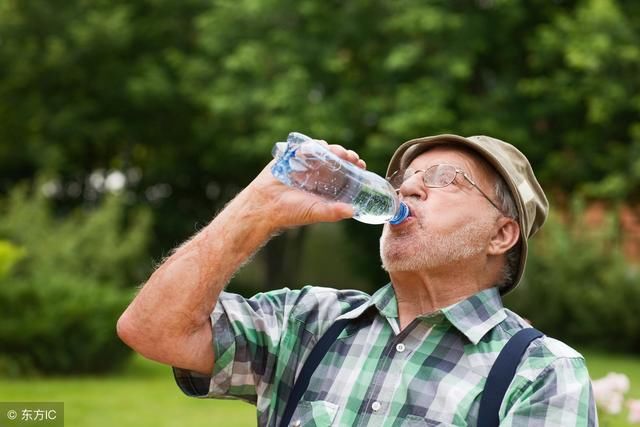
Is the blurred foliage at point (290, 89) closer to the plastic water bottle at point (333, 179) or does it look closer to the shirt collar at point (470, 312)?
the plastic water bottle at point (333, 179)

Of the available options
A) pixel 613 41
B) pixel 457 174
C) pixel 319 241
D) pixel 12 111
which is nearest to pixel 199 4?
pixel 12 111

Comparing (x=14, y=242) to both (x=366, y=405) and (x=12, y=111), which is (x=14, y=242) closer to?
(x=12, y=111)

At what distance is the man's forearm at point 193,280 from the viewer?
2.68 m

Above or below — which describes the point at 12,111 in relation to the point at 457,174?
below

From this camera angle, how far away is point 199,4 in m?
23.4

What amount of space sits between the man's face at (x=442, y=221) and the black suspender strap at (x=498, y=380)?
1.10ft

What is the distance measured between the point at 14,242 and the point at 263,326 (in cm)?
1183

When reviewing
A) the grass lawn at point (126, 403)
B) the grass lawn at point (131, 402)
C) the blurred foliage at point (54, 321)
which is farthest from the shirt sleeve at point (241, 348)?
the blurred foliage at point (54, 321)

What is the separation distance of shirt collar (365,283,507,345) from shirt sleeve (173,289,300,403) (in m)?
0.27

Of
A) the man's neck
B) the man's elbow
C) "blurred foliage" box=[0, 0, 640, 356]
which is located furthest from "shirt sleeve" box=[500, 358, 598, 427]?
"blurred foliage" box=[0, 0, 640, 356]

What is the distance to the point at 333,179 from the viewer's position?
2955mm

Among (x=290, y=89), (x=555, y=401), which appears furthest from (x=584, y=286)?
(x=555, y=401)

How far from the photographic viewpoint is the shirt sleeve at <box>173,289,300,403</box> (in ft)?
9.16

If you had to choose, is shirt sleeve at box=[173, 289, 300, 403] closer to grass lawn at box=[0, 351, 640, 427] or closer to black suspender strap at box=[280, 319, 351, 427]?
black suspender strap at box=[280, 319, 351, 427]
